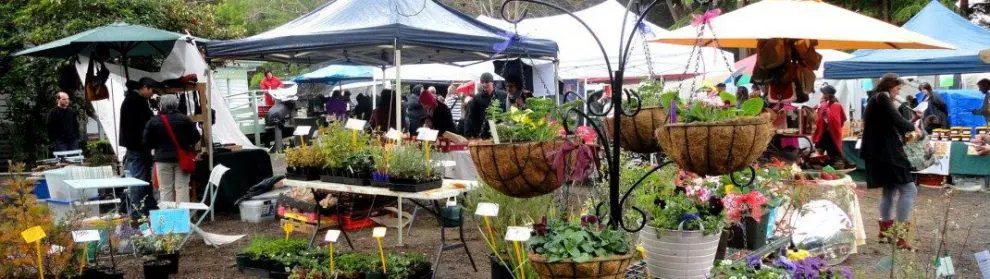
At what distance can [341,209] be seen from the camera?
6.96 meters

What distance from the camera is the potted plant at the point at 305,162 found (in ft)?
19.1

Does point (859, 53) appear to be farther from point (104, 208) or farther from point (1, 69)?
point (1, 69)

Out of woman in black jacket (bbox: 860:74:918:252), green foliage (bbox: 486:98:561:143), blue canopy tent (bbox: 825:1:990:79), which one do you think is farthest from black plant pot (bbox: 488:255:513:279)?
blue canopy tent (bbox: 825:1:990:79)

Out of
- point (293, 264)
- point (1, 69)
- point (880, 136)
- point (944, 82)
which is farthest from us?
point (944, 82)

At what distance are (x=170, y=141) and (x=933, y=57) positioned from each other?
892cm

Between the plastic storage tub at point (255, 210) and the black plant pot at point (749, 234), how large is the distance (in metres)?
5.11

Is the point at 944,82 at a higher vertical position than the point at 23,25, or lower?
lower

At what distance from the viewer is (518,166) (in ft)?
8.73

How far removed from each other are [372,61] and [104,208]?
3299 millimetres

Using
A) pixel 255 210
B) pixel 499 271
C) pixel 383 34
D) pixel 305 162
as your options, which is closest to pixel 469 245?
pixel 305 162

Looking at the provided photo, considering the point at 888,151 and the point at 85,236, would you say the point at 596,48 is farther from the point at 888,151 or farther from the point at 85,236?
the point at 85,236

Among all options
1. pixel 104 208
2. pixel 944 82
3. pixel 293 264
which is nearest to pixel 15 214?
pixel 293 264

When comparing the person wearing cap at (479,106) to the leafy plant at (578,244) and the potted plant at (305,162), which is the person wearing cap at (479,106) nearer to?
the potted plant at (305,162)

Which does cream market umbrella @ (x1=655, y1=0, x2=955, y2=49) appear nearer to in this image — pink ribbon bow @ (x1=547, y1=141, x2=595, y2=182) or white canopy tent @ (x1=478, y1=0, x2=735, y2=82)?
pink ribbon bow @ (x1=547, y1=141, x2=595, y2=182)
